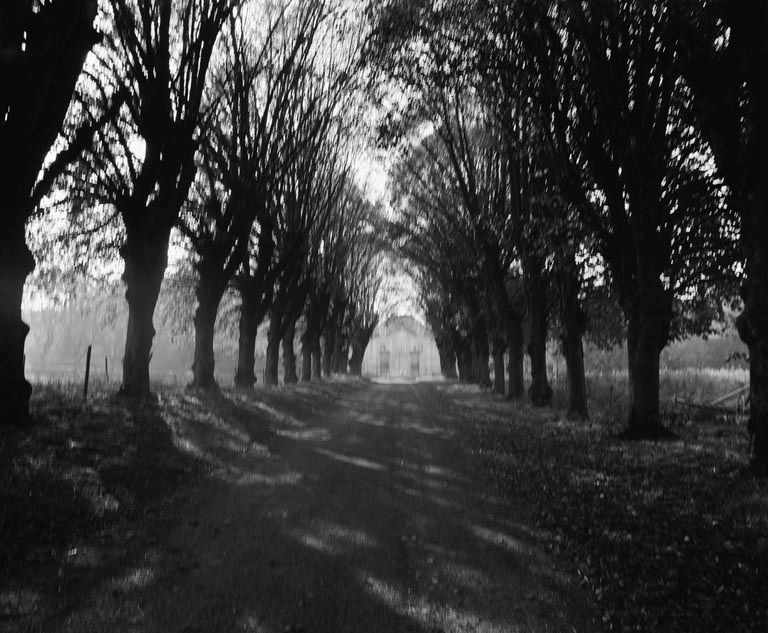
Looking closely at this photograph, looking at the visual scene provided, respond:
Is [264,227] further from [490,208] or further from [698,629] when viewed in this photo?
[698,629]

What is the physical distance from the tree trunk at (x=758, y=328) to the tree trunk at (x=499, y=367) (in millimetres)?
24583

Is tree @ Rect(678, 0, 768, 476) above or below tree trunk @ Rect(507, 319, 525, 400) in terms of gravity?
above

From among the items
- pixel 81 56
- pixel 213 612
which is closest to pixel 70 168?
pixel 81 56

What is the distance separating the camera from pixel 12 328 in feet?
35.2

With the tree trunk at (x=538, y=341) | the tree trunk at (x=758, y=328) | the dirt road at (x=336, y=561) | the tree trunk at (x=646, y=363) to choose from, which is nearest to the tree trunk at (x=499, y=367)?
the tree trunk at (x=538, y=341)

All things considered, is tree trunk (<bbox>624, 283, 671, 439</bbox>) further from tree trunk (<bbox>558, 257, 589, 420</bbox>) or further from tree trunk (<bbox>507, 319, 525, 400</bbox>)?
tree trunk (<bbox>507, 319, 525, 400</bbox>)

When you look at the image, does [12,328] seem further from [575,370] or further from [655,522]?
[575,370]

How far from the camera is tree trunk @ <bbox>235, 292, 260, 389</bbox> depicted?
2875 cm

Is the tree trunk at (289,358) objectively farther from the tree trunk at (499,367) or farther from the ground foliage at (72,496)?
the ground foliage at (72,496)

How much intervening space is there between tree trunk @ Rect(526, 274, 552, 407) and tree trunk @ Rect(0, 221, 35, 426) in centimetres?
1756

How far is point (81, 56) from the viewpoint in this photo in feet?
33.4

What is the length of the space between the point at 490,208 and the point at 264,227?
9.64 meters

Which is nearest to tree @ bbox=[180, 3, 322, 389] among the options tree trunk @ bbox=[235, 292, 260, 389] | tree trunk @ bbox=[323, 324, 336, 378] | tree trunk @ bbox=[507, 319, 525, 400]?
tree trunk @ bbox=[235, 292, 260, 389]

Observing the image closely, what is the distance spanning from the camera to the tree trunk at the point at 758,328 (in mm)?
7957
